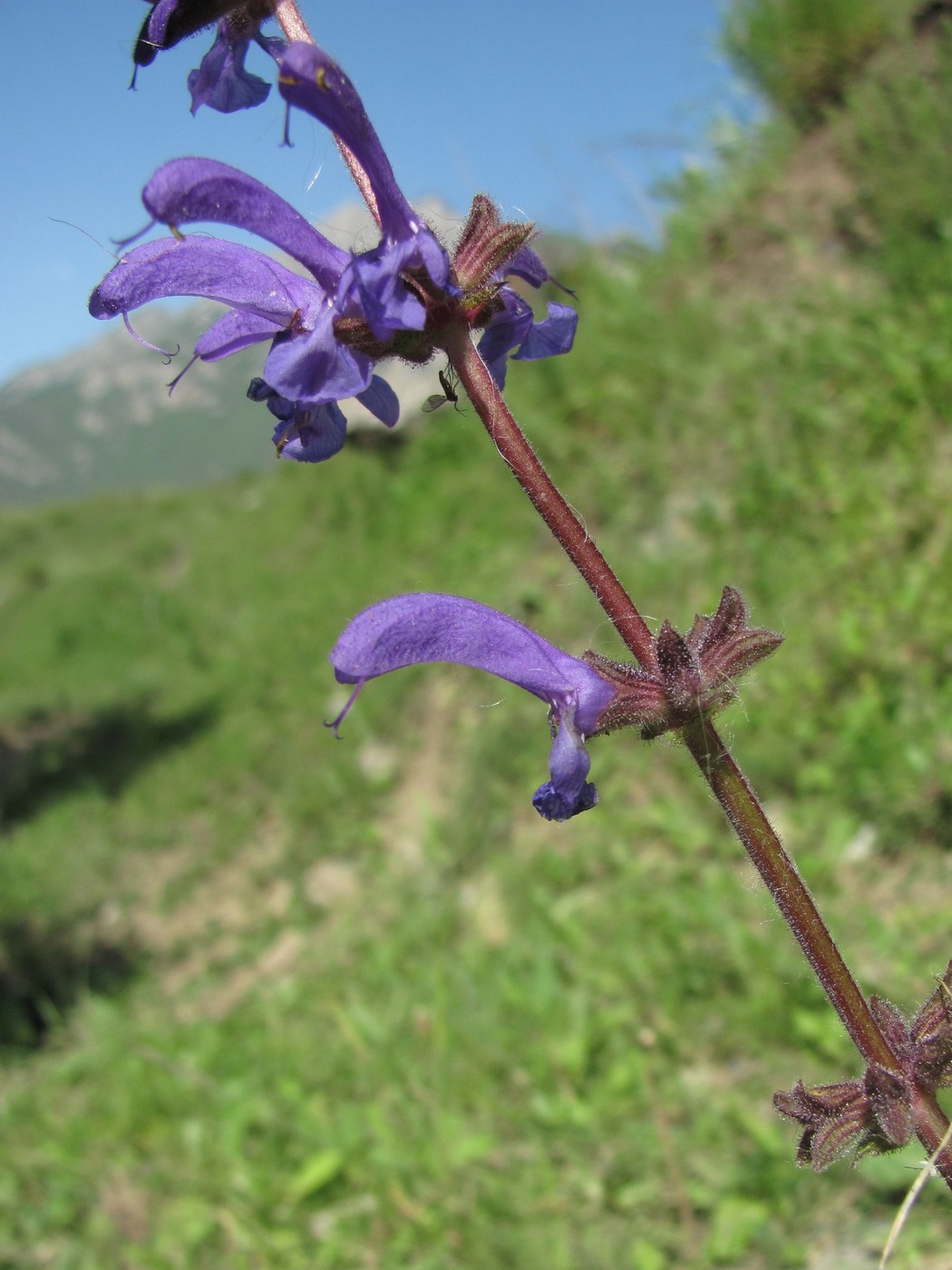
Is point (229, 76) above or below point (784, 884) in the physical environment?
above

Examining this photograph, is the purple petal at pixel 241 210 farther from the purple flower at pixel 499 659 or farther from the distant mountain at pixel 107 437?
the distant mountain at pixel 107 437

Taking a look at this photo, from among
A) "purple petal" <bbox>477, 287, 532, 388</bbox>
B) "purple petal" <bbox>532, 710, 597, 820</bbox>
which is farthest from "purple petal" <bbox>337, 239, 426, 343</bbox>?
"purple petal" <bbox>532, 710, 597, 820</bbox>

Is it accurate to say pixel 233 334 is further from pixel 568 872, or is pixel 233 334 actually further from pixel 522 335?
pixel 568 872

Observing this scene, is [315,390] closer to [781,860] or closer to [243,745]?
[781,860]

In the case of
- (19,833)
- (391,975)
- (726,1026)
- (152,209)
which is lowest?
(726,1026)

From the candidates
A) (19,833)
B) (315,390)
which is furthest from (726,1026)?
(19,833)

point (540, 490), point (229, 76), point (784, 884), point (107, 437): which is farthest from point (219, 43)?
point (107, 437)

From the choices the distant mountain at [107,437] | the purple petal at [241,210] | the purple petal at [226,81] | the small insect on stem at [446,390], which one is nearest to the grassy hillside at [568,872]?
the small insect on stem at [446,390]
